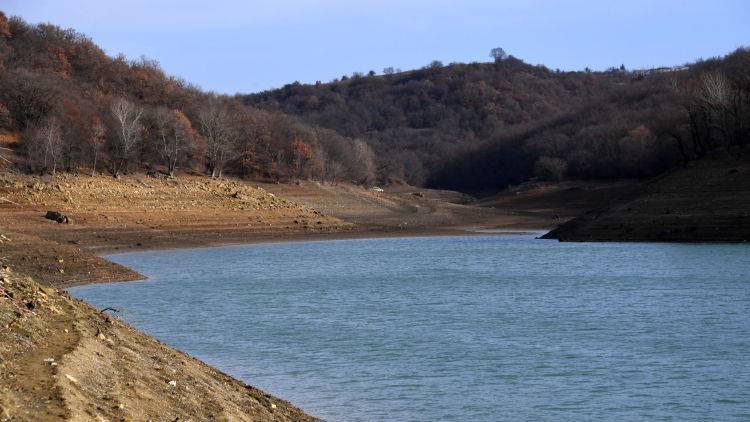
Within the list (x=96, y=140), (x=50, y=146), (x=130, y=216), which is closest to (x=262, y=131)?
(x=96, y=140)

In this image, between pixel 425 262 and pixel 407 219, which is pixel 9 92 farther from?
pixel 425 262

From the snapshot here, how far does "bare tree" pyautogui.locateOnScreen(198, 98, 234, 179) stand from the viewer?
67.3m

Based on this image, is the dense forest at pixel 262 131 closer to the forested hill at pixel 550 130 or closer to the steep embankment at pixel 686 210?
the forested hill at pixel 550 130

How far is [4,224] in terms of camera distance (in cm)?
4034

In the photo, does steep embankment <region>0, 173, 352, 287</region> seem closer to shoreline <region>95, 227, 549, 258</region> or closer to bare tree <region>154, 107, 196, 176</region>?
shoreline <region>95, 227, 549, 258</region>

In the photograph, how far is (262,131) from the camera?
78688 mm

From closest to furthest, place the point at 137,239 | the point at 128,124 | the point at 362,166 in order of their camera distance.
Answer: the point at 137,239 < the point at 128,124 < the point at 362,166

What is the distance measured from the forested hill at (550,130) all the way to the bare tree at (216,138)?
3182 centimetres

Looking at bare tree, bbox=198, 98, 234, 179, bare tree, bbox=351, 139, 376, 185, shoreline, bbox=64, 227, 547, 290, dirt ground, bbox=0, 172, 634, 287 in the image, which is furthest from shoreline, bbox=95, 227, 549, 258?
bare tree, bbox=351, 139, 376, 185

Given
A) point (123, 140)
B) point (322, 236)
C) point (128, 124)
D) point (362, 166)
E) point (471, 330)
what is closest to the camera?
point (471, 330)

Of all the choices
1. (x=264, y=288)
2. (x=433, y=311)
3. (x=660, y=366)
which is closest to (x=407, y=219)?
(x=264, y=288)

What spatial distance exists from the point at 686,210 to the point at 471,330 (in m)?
28.3

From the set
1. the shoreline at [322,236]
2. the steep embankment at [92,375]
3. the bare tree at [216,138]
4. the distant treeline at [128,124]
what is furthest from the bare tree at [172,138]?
the steep embankment at [92,375]

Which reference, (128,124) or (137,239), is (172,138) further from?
(137,239)
